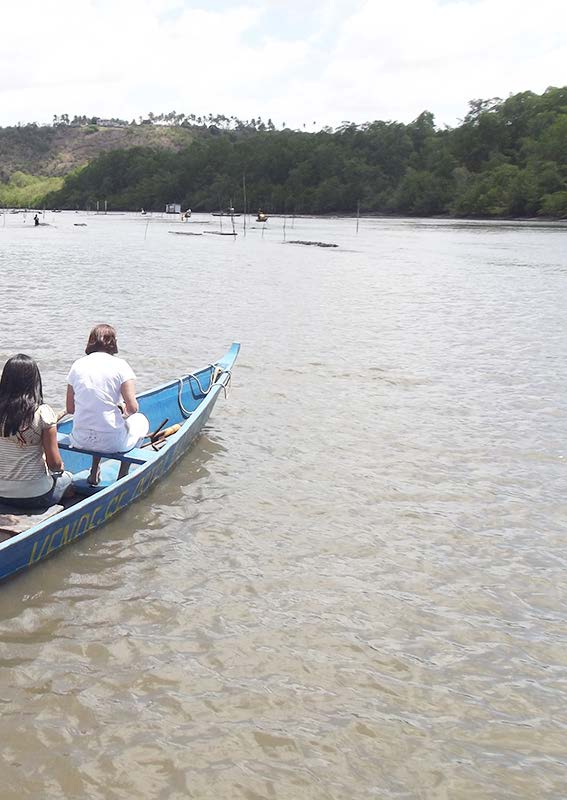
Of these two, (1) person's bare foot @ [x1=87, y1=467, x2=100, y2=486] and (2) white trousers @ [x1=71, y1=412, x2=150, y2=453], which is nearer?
(2) white trousers @ [x1=71, y1=412, x2=150, y2=453]

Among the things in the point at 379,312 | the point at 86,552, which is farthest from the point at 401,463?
the point at 379,312

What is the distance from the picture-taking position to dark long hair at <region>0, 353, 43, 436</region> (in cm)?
558

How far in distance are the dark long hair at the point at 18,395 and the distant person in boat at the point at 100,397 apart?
3.39 ft

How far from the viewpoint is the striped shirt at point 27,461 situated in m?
5.82

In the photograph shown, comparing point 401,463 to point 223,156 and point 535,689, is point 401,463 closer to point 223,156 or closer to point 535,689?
point 535,689

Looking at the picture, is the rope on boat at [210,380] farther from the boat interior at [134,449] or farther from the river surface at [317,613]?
the river surface at [317,613]

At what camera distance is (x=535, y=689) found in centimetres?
479

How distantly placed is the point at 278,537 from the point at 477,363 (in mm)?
9063

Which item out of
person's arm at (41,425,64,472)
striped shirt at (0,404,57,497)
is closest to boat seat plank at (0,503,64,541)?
striped shirt at (0,404,57,497)

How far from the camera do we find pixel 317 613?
18.4ft

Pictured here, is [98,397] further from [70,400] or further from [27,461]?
[27,461]

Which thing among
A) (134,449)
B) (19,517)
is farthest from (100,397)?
(19,517)

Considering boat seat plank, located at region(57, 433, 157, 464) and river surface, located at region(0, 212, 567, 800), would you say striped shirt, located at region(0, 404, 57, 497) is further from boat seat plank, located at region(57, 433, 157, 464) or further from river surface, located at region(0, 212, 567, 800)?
boat seat plank, located at region(57, 433, 157, 464)

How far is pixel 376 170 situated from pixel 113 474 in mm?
144368
